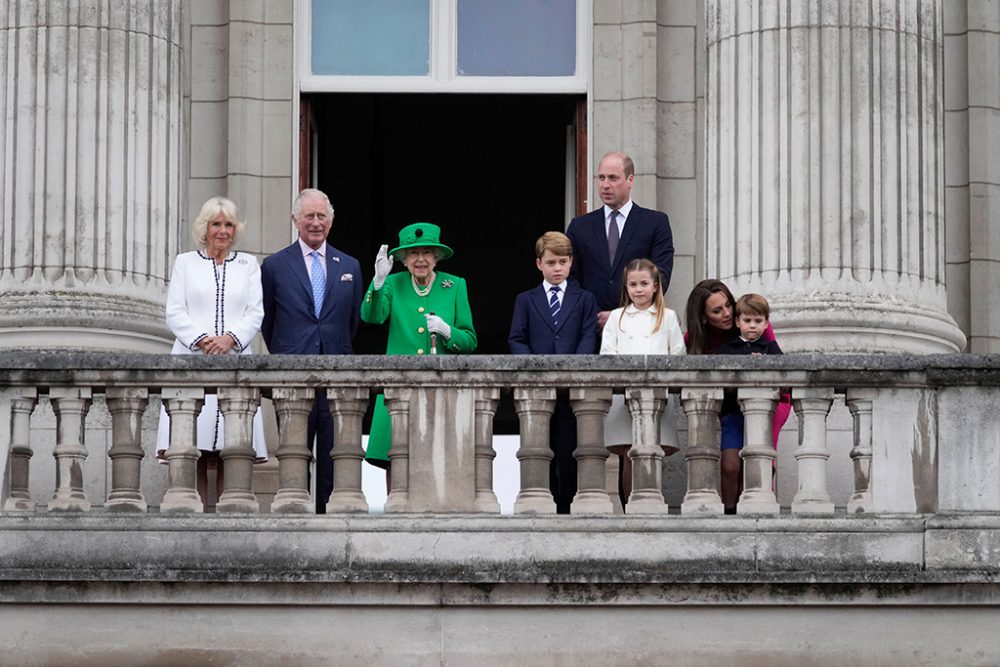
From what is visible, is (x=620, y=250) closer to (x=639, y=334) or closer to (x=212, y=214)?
(x=639, y=334)

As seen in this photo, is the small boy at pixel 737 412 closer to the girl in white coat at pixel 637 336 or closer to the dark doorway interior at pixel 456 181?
the girl in white coat at pixel 637 336

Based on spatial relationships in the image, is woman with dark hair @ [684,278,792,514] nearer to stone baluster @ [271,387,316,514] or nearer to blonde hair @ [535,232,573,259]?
blonde hair @ [535,232,573,259]

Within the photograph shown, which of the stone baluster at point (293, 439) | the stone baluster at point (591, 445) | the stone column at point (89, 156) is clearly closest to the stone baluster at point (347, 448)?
the stone baluster at point (293, 439)

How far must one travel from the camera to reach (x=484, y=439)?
15977 millimetres

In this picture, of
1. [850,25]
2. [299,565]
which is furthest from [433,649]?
[850,25]

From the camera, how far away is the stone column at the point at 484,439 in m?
15.9

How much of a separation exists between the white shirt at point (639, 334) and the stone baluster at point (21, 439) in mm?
3575

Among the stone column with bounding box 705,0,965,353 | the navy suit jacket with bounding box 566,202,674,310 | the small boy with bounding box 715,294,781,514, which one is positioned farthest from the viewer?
the stone column with bounding box 705,0,965,353

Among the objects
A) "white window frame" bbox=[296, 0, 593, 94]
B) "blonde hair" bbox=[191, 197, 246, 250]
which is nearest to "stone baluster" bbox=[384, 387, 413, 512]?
"blonde hair" bbox=[191, 197, 246, 250]

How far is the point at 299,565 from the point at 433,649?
947 millimetres

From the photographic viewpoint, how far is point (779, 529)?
51.3 feet

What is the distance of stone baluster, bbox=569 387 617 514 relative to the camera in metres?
15.8

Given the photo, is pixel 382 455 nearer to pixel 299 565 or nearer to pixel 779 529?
pixel 299 565

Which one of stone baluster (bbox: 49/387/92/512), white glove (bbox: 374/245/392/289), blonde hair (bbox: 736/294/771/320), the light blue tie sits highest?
white glove (bbox: 374/245/392/289)
